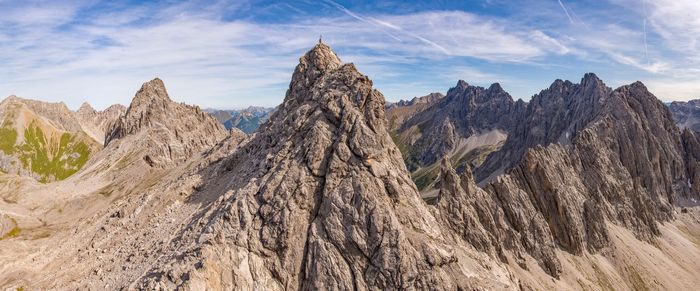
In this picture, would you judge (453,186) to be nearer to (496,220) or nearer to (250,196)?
(496,220)

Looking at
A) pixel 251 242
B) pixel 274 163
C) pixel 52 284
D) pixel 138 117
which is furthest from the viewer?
pixel 138 117

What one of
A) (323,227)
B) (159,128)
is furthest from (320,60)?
(159,128)

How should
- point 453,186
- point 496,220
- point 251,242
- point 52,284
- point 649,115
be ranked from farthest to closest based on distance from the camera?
point 649,115, point 496,220, point 453,186, point 52,284, point 251,242

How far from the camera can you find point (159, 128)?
575 ft

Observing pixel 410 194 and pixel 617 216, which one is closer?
pixel 410 194

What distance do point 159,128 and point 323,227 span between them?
147542 mm

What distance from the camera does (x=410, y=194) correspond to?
186 ft

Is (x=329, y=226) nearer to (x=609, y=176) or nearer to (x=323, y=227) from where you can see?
(x=323, y=227)

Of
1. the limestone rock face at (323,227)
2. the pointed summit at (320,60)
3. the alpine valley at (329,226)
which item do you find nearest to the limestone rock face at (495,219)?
the alpine valley at (329,226)

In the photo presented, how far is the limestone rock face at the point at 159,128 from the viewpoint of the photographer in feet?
538

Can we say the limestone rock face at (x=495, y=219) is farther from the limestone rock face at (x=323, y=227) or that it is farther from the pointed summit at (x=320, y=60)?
the pointed summit at (x=320, y=60)

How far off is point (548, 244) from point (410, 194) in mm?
51146

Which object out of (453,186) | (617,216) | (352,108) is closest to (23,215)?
(352,108)

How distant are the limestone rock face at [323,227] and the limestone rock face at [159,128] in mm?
112647
